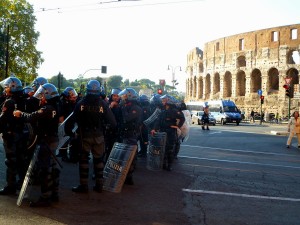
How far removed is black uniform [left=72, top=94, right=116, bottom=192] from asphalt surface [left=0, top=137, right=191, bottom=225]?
333 mm

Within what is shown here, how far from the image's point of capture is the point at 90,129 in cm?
627

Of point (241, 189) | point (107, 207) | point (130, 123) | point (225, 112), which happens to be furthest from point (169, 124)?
point (225, 112)

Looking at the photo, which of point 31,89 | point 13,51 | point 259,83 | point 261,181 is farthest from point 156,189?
point 259,83

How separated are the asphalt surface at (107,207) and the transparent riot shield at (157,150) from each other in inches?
55.5

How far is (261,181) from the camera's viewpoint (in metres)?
8.42

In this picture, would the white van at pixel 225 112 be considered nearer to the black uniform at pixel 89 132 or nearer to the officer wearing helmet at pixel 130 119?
the officer wearing helmet at pixel 130 119

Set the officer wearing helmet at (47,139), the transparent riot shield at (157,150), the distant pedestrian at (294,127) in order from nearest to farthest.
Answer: the officer wearing helmet at (47,139)
the transparent riot shield at (157,150)
the distant pedestrian at (294,127)

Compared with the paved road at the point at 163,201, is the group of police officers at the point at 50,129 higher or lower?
higher

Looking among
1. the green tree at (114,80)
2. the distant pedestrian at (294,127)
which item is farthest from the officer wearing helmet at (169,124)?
the green tree at (114,80)

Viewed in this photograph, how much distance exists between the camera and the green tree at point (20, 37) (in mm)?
33031

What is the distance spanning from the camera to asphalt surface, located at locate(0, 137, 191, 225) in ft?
16.1

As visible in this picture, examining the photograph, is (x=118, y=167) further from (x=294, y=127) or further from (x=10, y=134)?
(x=294, y=127)

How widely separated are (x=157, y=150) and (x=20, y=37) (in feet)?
95.8

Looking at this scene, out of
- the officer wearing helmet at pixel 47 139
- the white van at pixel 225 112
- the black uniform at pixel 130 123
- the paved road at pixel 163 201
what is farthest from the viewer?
the white van at pixel 225 112
